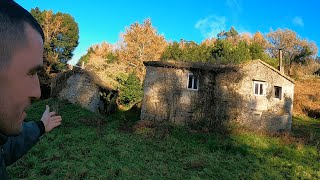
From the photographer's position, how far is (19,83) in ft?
2.54

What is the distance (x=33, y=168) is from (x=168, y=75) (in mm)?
14735

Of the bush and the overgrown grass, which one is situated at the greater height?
the bush

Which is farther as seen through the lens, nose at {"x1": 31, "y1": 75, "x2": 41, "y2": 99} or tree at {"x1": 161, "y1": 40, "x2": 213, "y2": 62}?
tree at {"x1": 161, "y1": 40, "x2": 213, "y2": 62}

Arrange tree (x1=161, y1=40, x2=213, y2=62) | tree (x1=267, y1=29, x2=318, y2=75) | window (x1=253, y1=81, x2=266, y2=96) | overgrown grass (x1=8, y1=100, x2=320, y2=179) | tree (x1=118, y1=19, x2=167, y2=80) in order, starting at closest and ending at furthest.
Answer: overgrown grass (x1=8, y1=100, x2=320, y2=179), window (x1=253, y1=81, x2=266, y2=96), tree (x1=161, y1=40, x2=213, y2=62), tree (x1=118, y1=19, x2=167, y2=80), tree (x1=267, y1=29, x2=318, y2=75)

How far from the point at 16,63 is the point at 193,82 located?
77.8ft

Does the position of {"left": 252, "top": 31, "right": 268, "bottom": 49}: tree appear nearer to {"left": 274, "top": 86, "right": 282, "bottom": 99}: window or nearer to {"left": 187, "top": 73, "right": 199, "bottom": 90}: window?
{"left": 274, "top": 86, "right": 282, "bottom": 99}: window

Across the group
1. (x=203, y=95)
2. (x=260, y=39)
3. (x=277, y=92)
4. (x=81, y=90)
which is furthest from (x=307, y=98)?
(x=81, y=90)

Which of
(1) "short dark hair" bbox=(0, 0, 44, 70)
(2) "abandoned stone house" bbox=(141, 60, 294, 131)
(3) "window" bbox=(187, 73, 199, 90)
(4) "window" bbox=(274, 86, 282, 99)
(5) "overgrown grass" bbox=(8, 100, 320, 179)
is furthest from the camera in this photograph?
(4) "window" bbox=(274, 86, 282, 99)

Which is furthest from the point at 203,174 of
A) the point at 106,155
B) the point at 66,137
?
the point at 66,137

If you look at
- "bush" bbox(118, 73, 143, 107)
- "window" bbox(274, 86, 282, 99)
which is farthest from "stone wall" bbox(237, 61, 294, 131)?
"bush" bbox(118, 73, 143, 107)

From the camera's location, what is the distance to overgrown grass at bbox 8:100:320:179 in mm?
11281

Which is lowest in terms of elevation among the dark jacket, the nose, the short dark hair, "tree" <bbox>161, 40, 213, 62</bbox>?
the dark jacket

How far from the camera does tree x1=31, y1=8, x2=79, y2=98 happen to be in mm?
36000

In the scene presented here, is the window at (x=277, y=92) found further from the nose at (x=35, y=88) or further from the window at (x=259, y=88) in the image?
the nose at (x=35, y=88)
